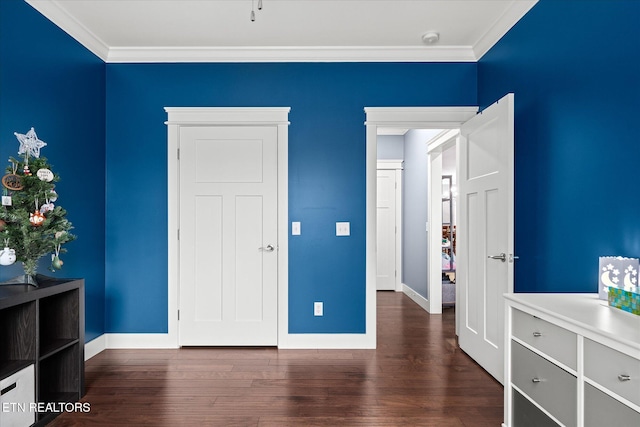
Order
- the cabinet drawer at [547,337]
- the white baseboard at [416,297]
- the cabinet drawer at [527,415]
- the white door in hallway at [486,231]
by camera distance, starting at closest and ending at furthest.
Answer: the cabinet drawer at [547,337]
the cabinet drawer at [527,415]
the white door in hallway at [486,231]
the white baseboard at [416,297]

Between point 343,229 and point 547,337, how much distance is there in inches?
77.1

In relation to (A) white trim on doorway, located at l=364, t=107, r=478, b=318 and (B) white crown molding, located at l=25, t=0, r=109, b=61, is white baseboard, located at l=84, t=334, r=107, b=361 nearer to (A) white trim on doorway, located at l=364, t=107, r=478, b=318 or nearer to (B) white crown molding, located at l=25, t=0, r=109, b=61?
(A) white trim on doorway, located at l=364, t=107, r=478, b=318

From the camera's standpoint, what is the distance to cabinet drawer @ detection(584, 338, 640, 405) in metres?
1.19

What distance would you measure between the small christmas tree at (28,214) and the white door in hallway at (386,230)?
15.2 ft

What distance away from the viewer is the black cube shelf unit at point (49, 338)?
2.04 metres

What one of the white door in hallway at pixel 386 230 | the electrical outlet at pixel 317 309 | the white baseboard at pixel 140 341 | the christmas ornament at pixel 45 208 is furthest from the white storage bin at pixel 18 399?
the white door in hallway at pixel 386 230

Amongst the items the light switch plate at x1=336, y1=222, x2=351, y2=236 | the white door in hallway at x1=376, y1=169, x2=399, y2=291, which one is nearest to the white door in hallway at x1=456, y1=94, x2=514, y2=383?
the light switch plate at x1=336, y1=222, x2=351, y2=236

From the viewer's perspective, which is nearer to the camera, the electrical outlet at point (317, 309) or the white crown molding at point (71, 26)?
the white crown molding at point (71, 26)

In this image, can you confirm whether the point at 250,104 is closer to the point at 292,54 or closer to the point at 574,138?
the point at 292,54

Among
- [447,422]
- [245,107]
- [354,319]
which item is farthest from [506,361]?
[245,107]

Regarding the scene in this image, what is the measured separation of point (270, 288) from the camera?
11.1 feet

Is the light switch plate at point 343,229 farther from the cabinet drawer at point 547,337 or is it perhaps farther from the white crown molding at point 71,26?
the white crown molding at point 71,26

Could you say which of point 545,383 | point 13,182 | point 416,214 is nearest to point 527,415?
point 545,383

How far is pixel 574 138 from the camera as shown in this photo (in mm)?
2113
